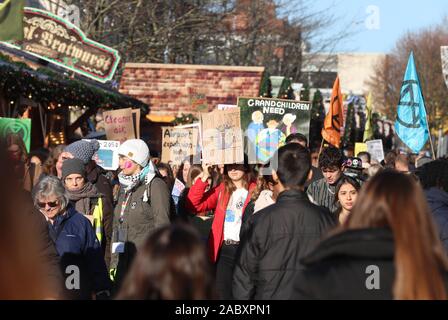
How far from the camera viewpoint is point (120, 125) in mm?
13148

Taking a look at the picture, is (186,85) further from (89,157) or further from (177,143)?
(89,157)

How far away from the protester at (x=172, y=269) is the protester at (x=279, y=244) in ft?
6.46

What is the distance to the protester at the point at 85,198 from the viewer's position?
25.8ft

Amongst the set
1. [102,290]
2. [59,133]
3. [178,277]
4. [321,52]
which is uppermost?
[321,52]

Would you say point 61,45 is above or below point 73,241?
above

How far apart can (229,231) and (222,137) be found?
1243 mm

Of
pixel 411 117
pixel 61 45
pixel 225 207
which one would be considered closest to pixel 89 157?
pixel 225 207

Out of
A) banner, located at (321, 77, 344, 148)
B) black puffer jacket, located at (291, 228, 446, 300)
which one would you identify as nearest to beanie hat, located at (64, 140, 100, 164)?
banner, located at (321, 77, 344, 148)

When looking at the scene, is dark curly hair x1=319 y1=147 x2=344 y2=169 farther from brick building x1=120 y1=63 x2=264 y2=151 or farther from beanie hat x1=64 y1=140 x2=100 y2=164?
brick building x1=120 y1=63 x2=264 y2=151

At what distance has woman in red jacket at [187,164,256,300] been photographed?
7.65 meters

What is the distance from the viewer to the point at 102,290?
6.35 metres

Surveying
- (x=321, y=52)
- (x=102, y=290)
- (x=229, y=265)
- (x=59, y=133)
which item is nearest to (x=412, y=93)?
(x=229, y=265)

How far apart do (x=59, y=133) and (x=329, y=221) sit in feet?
47.8
